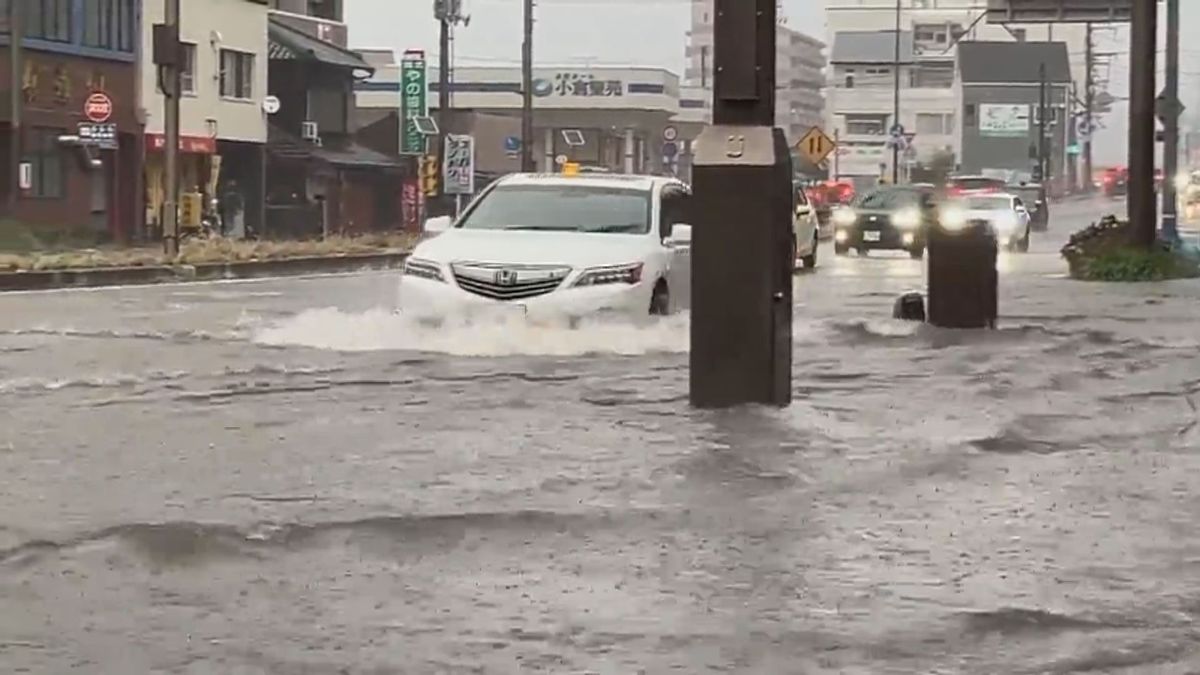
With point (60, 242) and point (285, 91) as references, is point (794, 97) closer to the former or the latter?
point (285, 91)

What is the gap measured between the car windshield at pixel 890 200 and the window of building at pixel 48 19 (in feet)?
54.6

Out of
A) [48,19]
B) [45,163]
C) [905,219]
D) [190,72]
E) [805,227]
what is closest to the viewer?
[805,227]

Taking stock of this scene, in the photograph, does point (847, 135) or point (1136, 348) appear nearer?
point (1136, 348)

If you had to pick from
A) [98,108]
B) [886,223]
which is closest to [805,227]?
[886,223]

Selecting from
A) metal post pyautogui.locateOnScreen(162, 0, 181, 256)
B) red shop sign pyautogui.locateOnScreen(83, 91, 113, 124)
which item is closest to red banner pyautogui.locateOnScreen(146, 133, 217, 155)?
red shop sign pyautogui.locateOnScreen(83, 91, 113, 124)

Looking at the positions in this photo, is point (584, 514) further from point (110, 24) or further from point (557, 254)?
point (110, 24)

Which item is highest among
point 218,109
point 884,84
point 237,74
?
point 884,84

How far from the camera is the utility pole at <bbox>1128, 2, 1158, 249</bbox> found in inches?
1071

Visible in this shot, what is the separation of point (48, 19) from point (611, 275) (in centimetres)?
2979

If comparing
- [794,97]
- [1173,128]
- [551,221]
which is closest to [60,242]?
[1173,128]

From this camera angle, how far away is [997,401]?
37.5 feet

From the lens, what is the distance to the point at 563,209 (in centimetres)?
1667

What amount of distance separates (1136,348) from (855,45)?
111695 mm

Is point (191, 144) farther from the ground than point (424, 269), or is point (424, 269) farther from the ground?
point (191, 144)
